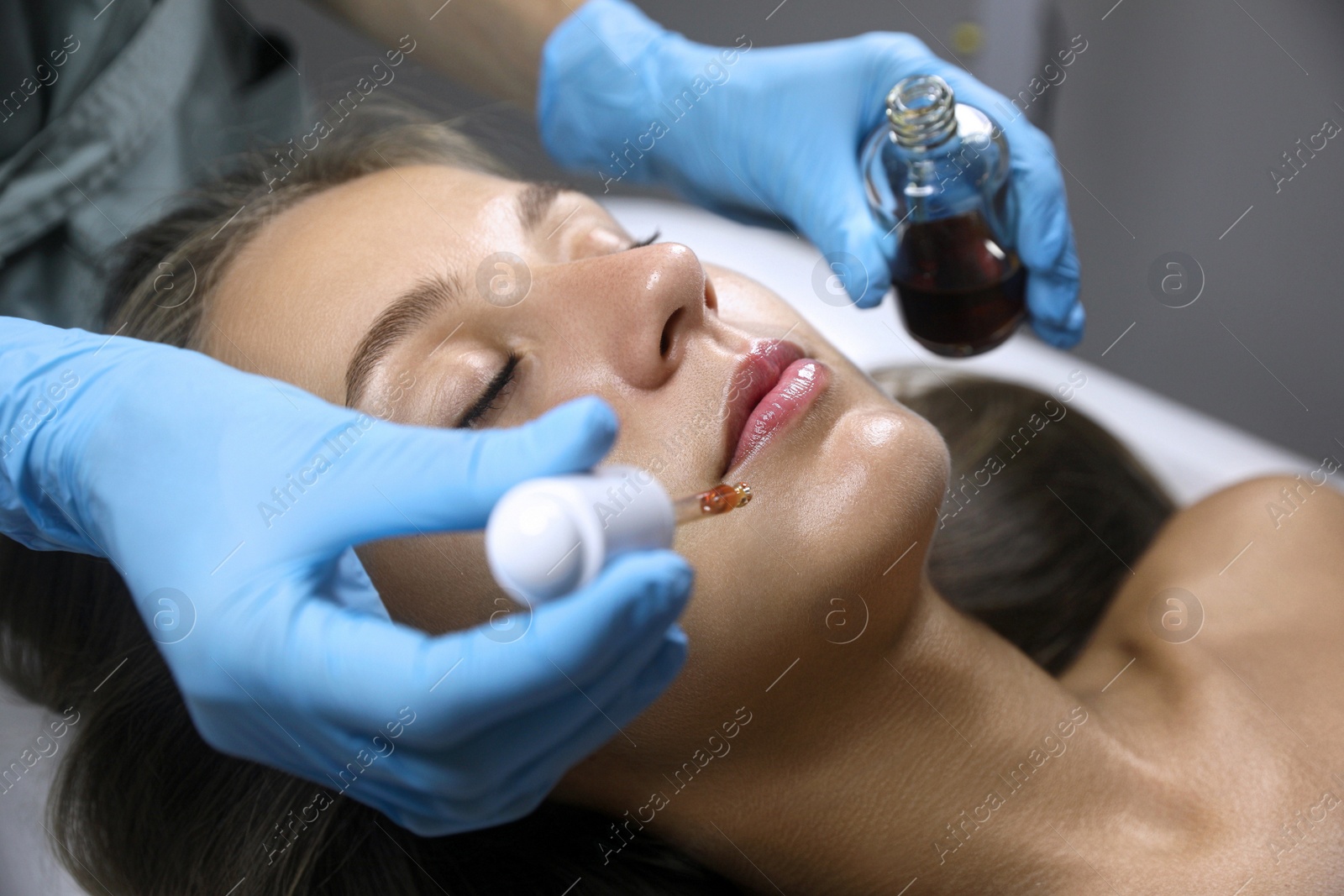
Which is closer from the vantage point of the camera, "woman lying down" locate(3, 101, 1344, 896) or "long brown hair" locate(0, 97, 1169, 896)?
"woman lying down" locate(3, 101, 1344, 896)

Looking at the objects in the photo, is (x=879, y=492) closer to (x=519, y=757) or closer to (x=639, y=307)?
(x=639, y=307)

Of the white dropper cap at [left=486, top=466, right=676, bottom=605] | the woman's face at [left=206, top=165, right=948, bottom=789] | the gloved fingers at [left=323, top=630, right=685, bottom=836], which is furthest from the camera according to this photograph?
the woman's face at [left=206, top=165, right=948, bottom=789]

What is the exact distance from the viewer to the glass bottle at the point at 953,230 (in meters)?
1.16

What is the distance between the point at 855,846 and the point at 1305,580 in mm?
718

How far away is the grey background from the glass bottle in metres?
0.75

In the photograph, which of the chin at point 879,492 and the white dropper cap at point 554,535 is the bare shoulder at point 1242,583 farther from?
the white dropper cap at point 554,535

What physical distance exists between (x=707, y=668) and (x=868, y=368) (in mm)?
1070

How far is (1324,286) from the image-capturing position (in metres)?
1.82

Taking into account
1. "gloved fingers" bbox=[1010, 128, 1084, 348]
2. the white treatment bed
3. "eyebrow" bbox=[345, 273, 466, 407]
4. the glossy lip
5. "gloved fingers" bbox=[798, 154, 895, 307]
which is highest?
"eyebrow" bbox=[345, 273, 466, 407]

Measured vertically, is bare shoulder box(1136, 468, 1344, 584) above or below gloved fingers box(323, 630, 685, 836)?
below

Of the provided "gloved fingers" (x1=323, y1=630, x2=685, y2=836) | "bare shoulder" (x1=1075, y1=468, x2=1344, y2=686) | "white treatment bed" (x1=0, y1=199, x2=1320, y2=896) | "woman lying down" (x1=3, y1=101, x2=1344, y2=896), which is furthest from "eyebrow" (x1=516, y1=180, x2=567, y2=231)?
"bare shoulder" (x1=1075, y1=468, x2=1344, y2=686)

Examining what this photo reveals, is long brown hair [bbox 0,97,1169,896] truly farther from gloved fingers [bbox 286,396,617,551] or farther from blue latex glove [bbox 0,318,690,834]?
gloved fingers [bbox 286,396,617,551]

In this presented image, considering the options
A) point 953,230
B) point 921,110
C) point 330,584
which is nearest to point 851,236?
point 953,230

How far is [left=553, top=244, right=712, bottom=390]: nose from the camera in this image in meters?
0.91
